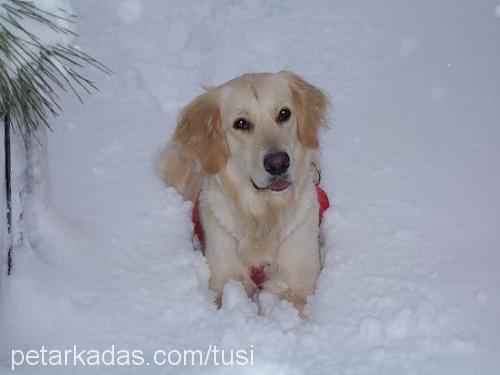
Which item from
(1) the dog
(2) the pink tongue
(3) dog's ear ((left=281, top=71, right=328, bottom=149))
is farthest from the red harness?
(2) the pink tongue

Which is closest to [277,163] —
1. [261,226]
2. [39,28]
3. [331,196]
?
[261,226]

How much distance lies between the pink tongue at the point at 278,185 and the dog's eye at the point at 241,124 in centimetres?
29

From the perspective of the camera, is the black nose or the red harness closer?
the black nose

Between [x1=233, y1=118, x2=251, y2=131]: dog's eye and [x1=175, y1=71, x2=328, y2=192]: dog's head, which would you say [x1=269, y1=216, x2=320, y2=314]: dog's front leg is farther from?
[x1=233, y1=118, x2=251, y2=131]: dog's eye

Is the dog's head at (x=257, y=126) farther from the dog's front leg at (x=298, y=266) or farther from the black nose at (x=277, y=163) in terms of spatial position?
the dog's front leg at (x=298, y=266)

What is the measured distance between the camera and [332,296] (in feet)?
8.73

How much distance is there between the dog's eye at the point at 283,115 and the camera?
277 cm

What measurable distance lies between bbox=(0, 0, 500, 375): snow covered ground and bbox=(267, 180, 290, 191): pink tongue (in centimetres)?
48

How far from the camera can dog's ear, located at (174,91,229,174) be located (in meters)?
2.82

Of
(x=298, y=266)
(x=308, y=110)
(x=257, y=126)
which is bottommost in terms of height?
(x=298, y=266)

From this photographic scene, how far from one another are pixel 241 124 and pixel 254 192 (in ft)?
1.09

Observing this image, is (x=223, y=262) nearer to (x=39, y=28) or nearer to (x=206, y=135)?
(x=206, y=135)

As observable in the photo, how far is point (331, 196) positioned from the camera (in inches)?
131

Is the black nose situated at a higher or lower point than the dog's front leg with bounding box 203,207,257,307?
higher
